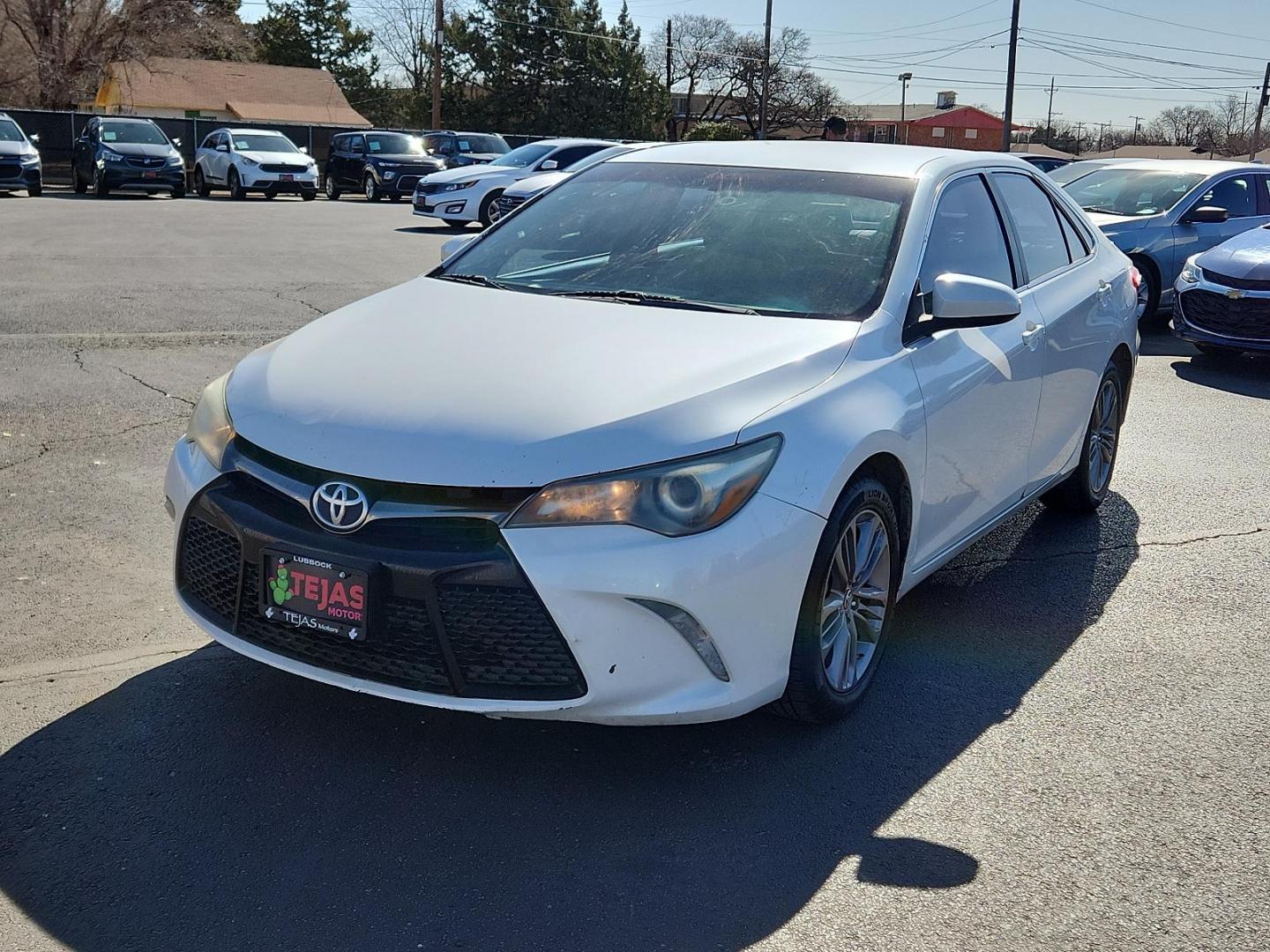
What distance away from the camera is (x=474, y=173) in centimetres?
2080

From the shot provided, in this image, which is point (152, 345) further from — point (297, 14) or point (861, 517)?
point (297, 14)

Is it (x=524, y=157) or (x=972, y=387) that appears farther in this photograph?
(x=524, y=157)

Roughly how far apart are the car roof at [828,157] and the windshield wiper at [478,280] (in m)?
0.87

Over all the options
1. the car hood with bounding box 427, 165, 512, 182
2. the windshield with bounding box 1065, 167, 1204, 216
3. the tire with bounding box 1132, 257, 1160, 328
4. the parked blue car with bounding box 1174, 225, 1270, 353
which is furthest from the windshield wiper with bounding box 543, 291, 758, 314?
the car hood with bounding box 427, 165, 512, 182

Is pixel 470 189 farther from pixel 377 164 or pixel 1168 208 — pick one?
pixel 1168 208

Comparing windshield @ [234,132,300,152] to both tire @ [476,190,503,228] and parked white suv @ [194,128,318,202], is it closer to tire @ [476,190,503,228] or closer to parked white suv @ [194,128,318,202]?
parked white suv @ [194,128,318,202]

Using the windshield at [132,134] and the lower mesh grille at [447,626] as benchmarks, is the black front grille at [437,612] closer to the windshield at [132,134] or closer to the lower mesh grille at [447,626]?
the lower mesh grille at [447,626]

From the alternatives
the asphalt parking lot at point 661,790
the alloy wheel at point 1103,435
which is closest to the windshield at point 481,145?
the alloy wheel at point 1103,435

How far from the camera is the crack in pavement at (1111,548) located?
5.43 m

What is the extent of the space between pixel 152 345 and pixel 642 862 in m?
6.78

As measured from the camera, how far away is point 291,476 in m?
3.24

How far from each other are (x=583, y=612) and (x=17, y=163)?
2475 cm

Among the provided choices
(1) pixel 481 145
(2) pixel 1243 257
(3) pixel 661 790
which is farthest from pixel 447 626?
(1) pixel 481 145

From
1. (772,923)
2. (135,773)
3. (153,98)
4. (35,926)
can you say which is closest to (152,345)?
(135,773)
